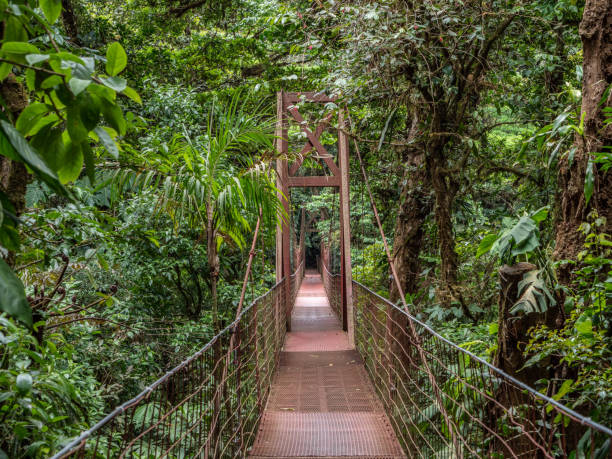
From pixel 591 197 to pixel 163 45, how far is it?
5.44m

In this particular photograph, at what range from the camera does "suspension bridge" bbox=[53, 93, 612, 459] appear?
1284 millimetres

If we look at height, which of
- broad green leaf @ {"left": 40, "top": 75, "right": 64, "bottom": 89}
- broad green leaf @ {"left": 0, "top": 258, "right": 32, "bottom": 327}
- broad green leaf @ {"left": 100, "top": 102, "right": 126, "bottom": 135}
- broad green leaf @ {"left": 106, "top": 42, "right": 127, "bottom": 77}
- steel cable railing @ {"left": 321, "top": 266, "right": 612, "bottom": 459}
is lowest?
steel cable railing @ {"left": 321, "top": 266, "right": 612, "bottom": 459}

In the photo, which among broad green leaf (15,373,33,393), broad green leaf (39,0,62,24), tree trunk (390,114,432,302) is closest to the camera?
broad green leaf (39,0,62,24)

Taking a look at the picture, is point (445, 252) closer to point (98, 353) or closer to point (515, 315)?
point (515, 315)

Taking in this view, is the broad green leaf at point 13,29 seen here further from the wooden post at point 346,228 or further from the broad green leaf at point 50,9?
the wooden post at point 346,228

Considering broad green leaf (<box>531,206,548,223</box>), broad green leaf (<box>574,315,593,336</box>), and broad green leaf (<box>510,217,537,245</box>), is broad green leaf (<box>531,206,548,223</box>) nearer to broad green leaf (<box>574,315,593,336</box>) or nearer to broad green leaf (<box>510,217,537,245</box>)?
broad green leaf (<box>510,217,537,245</box>)

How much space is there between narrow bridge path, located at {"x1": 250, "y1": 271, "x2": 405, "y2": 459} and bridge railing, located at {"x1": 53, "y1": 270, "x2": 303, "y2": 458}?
5.2 inches

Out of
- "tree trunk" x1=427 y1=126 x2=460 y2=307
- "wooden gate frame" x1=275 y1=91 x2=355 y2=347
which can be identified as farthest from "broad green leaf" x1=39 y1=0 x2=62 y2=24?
"wooden gate frame" x1=275 y1=91 x2=355 y2=347

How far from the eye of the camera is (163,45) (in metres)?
5.95

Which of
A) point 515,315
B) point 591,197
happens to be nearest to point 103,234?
point 515,315

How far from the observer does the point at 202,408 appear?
1.82 metres

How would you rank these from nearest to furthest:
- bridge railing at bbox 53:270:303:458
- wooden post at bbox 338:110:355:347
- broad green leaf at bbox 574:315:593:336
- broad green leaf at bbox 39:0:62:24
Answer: broad green leaf at bbox 39:0:62:24, bridge railing at bbox 53:270:303:458, broad green leaf at bbox 574:315:593:336, wooden post at bbox 338:110:355:347

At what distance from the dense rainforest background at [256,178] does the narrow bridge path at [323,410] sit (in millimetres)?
680

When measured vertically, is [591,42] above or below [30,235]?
above
